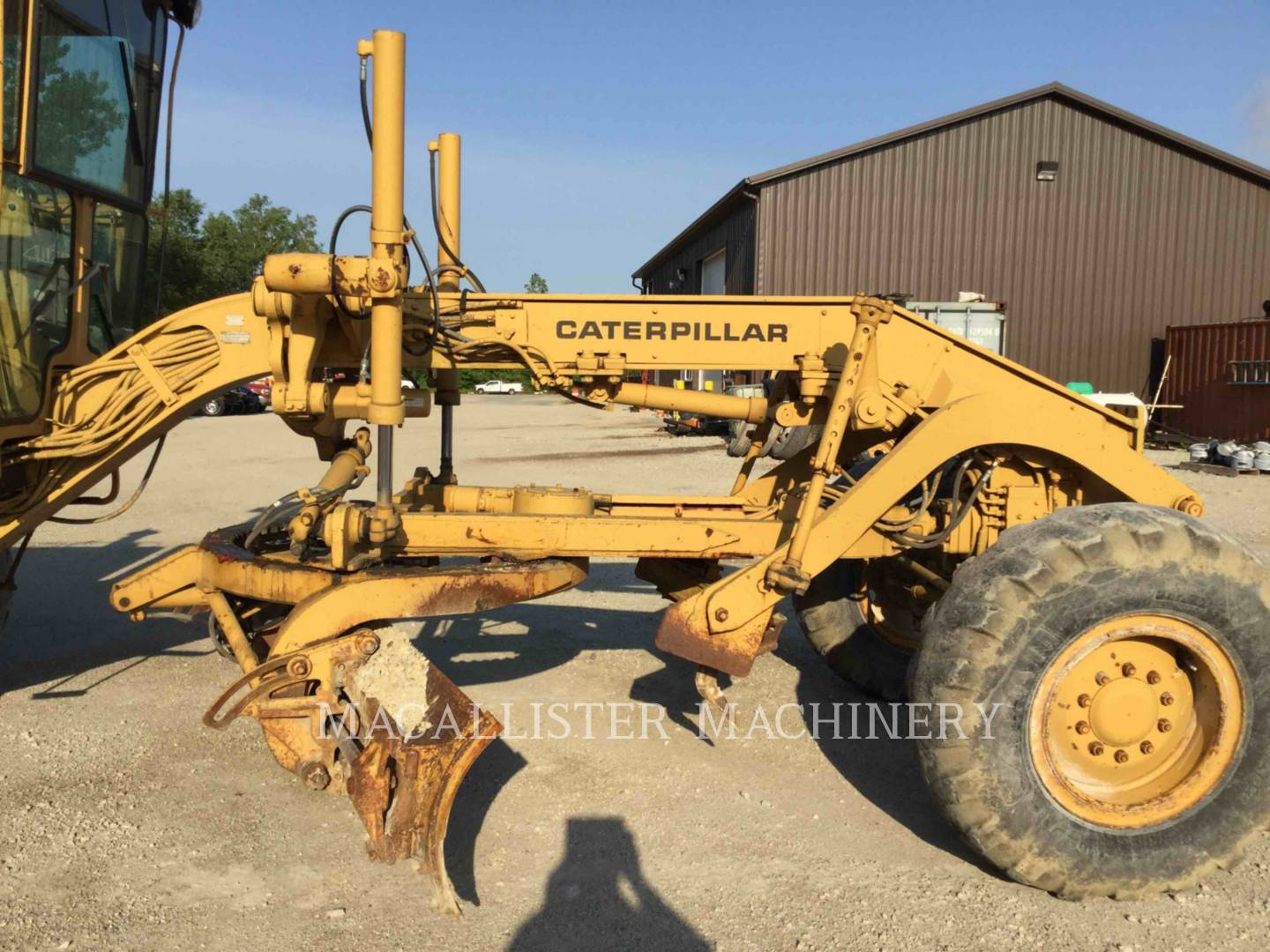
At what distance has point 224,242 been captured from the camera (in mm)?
57750

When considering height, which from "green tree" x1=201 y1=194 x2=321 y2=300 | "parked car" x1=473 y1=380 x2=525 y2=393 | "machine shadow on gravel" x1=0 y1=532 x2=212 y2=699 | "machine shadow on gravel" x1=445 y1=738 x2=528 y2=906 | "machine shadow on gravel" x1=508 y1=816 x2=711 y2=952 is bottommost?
"machine shadow on gravel" x1=508 y1=816 x2=711 y2=952

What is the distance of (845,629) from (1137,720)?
1745mm

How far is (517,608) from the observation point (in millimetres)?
6555

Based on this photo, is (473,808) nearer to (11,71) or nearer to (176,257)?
(11,71)

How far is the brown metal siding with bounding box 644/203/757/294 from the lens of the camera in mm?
20484

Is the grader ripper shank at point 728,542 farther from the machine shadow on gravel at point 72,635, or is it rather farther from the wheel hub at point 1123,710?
the machine shadow on gravel at point 72,635

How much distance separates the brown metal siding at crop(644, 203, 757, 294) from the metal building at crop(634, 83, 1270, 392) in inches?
4.4

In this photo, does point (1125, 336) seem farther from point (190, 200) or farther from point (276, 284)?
point (190, 200)

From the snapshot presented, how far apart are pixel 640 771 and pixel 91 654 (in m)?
3.49

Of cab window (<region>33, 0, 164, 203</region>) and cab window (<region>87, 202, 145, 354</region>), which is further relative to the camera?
cab window (<region>87, 202, 145, 354</region>)

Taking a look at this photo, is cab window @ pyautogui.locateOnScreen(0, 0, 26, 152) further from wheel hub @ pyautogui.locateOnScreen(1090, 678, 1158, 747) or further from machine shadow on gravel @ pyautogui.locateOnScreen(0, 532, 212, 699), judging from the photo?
wheel hub @ pyautogui.locateOnScreen(1090, 678, 1158, 747)

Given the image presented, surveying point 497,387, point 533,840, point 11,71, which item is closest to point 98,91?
point 11,71

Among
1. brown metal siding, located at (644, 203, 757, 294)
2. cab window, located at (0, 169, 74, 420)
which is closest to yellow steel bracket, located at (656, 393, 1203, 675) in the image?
cab window, located at (0, 169, 74, 420)

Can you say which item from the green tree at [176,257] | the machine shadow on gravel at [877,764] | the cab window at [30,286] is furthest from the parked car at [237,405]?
the machine shadow on gravel at [877,764]
